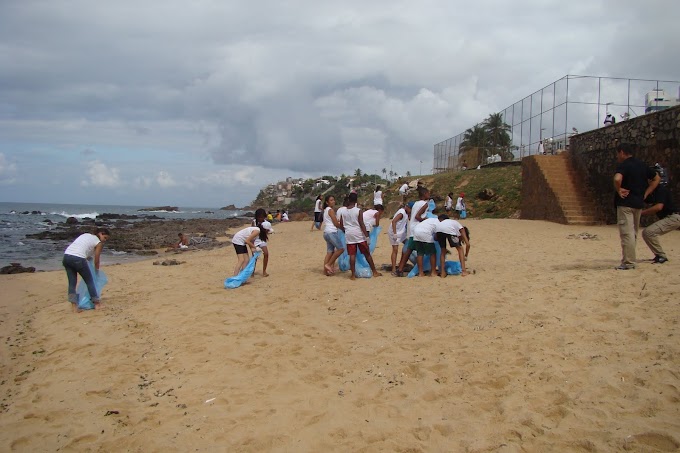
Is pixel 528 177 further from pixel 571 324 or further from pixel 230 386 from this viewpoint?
pixel 230 386

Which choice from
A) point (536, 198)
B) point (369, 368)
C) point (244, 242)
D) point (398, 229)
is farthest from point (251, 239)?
point (536, 198)

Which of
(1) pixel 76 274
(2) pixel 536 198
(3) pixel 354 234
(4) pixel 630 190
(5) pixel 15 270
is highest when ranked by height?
(2) pixel 536 198

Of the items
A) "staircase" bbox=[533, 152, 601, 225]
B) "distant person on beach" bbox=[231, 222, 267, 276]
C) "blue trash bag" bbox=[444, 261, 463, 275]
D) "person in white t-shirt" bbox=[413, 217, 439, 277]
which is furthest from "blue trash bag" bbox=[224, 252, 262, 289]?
"staircase" bbox=[533, 152, 601, 225]

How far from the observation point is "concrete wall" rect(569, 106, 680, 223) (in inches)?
501

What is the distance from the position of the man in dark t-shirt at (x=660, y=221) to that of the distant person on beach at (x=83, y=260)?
832 centimetres

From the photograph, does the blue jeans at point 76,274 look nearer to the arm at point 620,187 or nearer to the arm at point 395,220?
the arm at point 395,220

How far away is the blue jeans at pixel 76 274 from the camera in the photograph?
7.71 m

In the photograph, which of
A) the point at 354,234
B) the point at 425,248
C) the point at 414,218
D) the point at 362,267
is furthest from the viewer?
the point at 362,267

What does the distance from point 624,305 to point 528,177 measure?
50.7ft

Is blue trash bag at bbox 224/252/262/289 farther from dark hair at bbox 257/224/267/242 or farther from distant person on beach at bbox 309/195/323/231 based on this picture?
distant person on beach at bbox 309/195/323/231

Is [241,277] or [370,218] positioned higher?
[370,218]

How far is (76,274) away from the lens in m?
7.86

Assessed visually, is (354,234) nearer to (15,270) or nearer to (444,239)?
(444,239)

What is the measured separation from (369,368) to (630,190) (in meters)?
5.02
